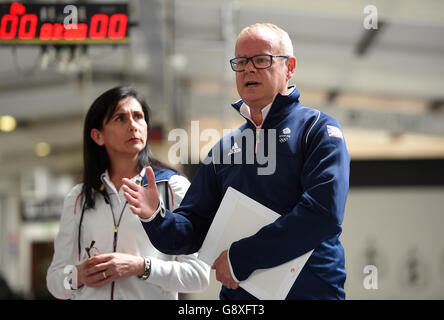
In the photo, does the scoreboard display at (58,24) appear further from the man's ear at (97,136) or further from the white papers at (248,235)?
the white papers at (248,235)

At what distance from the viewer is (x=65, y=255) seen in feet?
5.80

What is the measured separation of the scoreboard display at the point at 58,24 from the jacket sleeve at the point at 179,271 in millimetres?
757

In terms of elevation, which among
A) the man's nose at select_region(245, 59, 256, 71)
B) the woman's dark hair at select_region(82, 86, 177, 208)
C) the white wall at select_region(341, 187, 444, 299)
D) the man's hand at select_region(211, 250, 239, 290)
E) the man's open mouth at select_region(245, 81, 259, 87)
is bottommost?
the white wall at select_region(341, 187, 444, 299)

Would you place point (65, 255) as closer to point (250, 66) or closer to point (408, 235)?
point (250, 66)

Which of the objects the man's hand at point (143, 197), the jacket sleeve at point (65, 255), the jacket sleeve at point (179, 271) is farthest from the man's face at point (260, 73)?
the jacket sleeve at point (65, 255)

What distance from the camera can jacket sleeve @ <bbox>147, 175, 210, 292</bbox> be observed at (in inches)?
65.9

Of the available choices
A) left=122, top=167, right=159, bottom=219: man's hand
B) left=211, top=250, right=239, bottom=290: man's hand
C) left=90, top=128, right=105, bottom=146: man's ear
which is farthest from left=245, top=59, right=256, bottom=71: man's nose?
left=90, top=128, right=105, bottom=146: man's ear

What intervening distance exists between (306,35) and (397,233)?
15.0 feet

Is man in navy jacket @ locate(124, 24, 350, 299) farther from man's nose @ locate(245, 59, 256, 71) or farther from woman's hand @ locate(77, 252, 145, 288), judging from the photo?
woman's hand @ locate(77, 252, 145, 288)

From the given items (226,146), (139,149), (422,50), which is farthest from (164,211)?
(422,50)

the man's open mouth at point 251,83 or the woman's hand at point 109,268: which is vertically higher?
the man's open mouth at point 251,83

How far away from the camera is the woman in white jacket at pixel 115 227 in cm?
167

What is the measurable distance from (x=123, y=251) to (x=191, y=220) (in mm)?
332

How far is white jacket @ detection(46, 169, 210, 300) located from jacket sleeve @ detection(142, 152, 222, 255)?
0.22 m
